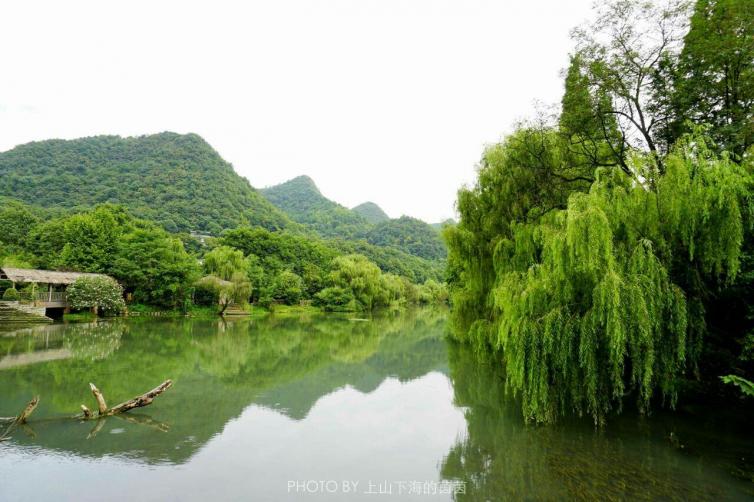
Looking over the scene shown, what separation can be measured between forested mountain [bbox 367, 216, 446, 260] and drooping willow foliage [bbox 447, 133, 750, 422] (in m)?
110

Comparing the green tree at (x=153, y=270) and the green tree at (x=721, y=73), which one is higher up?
the green tree at (x=721, y=73)

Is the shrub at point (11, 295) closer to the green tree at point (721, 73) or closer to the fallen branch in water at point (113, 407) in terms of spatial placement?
the fallen branch in water at point (113, 407)

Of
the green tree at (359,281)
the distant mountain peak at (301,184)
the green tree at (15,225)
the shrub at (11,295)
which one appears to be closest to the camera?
the shrub at (11,295)

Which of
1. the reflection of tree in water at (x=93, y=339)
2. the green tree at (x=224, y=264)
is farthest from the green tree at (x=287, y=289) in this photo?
the reflection of tree in water at (x=93, y=339)

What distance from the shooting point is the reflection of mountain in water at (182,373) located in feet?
25.3

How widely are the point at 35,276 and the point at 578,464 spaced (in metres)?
32.2

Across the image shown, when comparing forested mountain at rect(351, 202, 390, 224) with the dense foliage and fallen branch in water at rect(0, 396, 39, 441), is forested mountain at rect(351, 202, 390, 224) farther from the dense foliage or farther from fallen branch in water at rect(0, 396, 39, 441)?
fallen branch in water at rect(0, 396, 39, 441)

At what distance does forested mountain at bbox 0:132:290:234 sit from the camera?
65.9 metres

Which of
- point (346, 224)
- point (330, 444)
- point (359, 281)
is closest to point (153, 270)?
point (359, 281)

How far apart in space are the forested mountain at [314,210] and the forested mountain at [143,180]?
40.2m

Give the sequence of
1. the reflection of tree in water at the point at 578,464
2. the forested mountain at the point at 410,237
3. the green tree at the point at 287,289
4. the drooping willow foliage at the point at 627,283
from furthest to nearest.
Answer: the forested mountain at the point at 410,237 < the green tree at the point at 287,289 < the drooping willow foliage at the point at 627,283 < the reflection of tree in water at the point at 578,464

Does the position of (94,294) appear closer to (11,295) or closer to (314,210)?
(11,295)

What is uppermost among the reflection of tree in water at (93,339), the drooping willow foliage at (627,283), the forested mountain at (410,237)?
the forested mountain at (410,237)

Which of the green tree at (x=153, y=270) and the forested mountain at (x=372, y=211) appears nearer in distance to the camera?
the green tree at (x=153, y=270)
